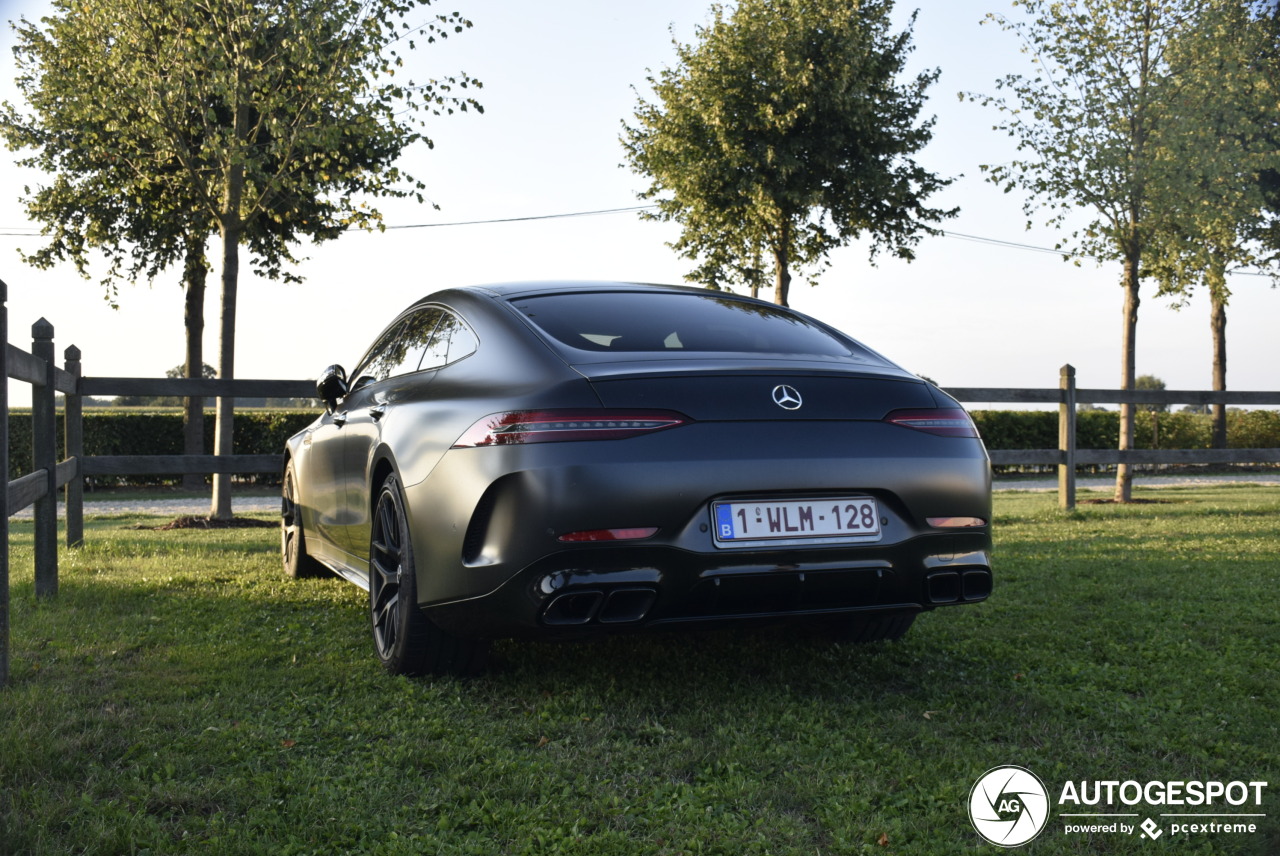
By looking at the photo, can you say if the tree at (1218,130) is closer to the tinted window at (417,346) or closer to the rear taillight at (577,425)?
the tinted window at (417,346)

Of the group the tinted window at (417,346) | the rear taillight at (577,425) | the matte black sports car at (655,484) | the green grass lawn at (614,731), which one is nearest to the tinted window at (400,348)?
the tinted window at (417,346)

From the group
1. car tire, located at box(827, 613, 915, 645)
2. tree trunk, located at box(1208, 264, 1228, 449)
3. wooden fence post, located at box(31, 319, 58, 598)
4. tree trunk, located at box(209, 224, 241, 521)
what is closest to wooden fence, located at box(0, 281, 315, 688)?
wooden fence post, located at box(31, 319, 58, 598)

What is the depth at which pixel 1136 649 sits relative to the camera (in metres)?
4.72

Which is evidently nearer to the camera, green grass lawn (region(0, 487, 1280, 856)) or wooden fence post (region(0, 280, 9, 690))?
green grass lawn (region(0, 487, 1280, 856))

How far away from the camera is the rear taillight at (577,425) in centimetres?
338

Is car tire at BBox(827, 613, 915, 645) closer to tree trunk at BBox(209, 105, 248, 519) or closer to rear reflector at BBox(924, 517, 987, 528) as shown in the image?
rear reflector at BBox(924, 517, 987, 528)

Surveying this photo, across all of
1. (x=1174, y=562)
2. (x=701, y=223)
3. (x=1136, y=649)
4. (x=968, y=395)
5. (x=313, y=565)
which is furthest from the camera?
(x=701, y=223)

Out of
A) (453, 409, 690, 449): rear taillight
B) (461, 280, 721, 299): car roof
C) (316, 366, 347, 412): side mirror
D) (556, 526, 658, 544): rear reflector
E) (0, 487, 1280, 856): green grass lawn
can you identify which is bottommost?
(0, 487, 1280, 856): green grass lawn

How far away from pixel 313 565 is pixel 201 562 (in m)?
Answer: 1.42

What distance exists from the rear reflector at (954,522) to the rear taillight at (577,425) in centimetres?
97

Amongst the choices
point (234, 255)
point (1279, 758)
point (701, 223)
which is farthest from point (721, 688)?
point (701, 223)

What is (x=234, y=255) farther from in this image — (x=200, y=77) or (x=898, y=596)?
(x=898, y=596)

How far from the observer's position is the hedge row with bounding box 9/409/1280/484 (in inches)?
930

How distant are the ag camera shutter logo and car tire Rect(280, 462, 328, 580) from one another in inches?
182
